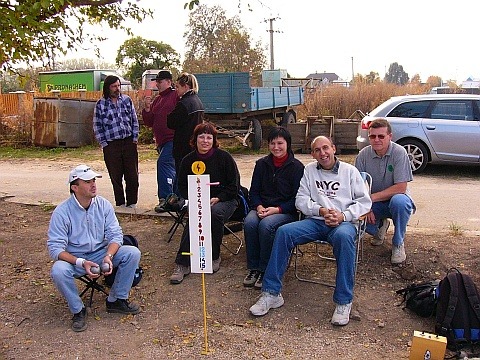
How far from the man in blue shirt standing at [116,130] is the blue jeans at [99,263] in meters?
2.76

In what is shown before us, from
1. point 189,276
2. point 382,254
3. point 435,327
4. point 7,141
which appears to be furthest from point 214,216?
point 7,141

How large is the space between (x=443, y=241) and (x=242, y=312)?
2392 mm

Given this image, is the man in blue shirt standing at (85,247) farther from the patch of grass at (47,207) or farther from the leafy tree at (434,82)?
the leafy tree at (434,82)

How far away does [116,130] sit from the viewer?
21.9 ft

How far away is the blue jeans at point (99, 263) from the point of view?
394 centimetres

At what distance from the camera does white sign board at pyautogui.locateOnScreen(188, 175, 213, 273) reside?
3828mm

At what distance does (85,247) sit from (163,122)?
285cm

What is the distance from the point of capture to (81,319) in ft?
13.3

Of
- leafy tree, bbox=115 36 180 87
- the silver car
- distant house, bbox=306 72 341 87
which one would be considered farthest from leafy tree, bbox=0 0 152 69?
leafy tree, bbox=115 36 180 87

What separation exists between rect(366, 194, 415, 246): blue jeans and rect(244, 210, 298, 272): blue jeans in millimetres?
825

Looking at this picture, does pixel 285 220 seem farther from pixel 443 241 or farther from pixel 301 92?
pixel 301 92

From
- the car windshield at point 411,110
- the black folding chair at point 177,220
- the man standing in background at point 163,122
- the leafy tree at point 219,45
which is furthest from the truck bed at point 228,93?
the leafy tree at point 219,45

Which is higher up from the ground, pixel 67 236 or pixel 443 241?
pixel 67 236

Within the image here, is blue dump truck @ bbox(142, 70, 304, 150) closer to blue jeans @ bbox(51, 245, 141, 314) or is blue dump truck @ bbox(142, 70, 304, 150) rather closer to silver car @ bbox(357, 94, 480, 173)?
silver car @ bbox(357, 94, 480, 173)
